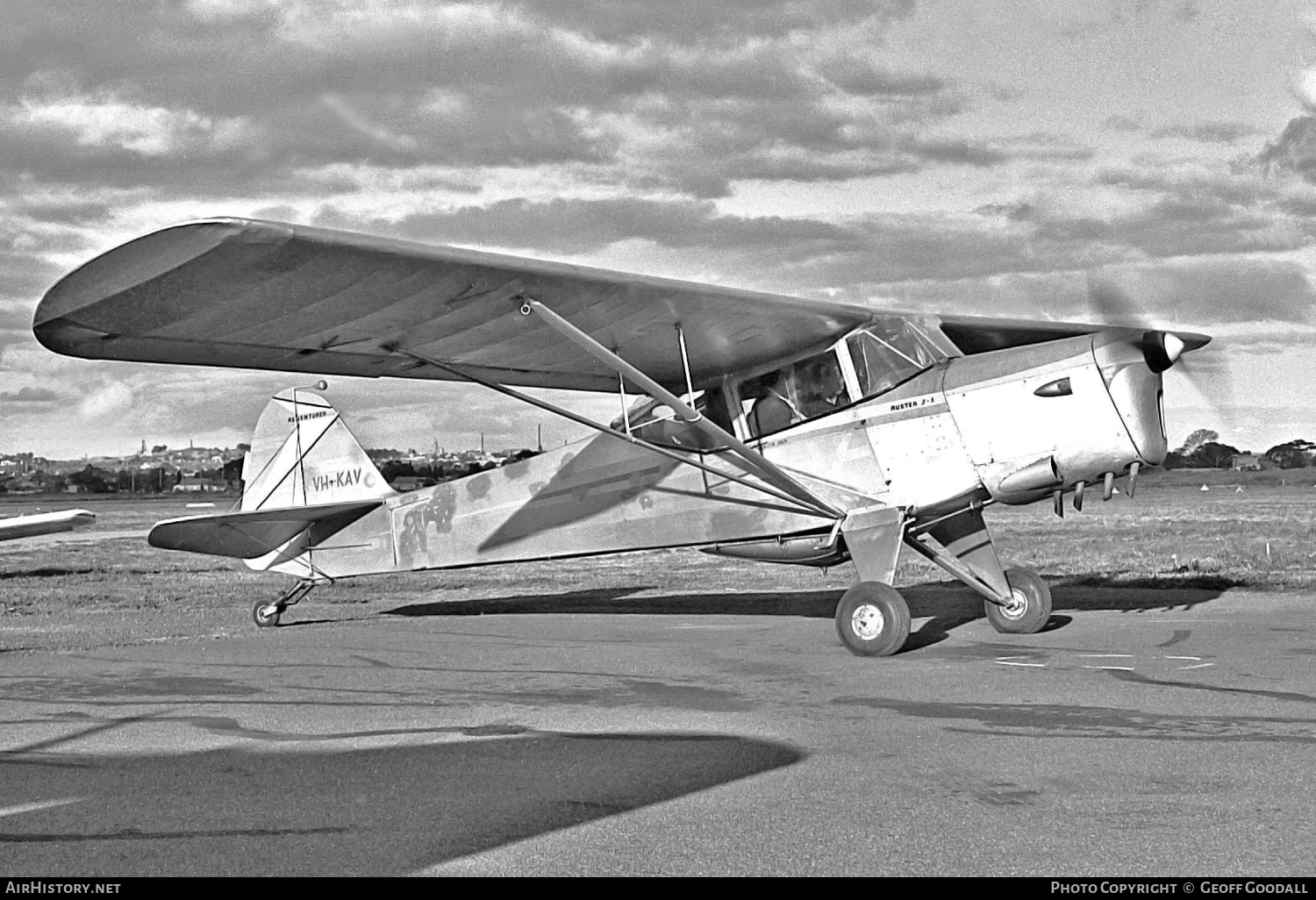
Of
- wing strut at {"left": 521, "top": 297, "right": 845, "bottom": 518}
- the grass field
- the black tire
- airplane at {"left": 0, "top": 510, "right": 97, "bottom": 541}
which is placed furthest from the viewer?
airplane at {"left": 0, "top": 510, "right": 97, "bottom": 541}

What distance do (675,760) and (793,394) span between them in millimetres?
6054

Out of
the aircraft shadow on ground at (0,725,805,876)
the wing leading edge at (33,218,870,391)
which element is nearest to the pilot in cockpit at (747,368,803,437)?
the wing leading edge at (33,218,870,391)

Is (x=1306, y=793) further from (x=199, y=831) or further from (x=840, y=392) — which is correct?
(x=840, y=392)

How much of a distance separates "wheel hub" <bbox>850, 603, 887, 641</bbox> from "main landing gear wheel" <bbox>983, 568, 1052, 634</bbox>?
1.92 metres

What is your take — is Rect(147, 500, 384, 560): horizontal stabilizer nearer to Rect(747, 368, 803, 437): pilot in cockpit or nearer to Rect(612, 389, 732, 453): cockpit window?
Rect(612, 389, 732, 453): cockpit window

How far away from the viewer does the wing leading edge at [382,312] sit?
7551 mm

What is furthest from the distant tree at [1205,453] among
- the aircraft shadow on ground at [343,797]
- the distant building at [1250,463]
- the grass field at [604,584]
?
the distant building at [1250,463]

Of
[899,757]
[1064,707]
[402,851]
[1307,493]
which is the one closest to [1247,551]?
[1064,707]

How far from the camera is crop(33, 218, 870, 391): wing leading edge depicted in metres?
7.55

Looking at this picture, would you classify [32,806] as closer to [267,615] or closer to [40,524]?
[267,615]

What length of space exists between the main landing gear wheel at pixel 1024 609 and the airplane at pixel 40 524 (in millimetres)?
16299

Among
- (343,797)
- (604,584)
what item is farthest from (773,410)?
(604,584)

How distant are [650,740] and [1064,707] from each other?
2.50 meters

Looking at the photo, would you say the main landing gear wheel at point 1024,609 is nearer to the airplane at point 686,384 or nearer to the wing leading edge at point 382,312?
the airplane at point 686,384
